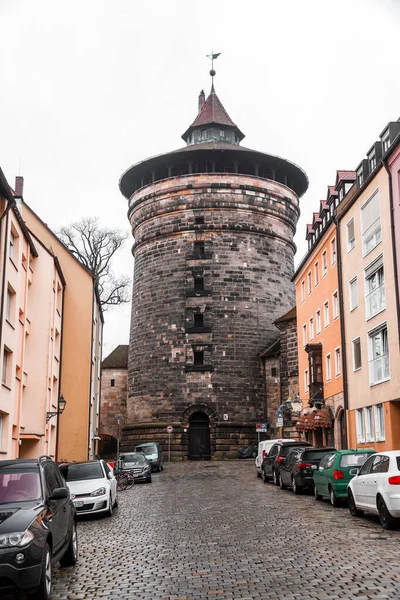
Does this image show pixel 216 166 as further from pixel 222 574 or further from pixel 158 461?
pixel 222 574

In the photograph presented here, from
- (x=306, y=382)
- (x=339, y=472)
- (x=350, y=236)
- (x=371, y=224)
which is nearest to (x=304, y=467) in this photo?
(x=339, y=472)

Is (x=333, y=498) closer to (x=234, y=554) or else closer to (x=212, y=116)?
(x=234, y=554)

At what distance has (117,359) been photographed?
205ft

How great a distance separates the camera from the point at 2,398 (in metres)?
22.2

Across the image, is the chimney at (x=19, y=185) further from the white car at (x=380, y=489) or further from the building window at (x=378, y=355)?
the white car at (x=380, y=489)

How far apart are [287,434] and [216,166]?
19256 mm

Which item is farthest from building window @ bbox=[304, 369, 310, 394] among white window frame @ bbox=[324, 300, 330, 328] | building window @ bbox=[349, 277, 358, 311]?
building window @ bbox=[349, 277, 358, 311]

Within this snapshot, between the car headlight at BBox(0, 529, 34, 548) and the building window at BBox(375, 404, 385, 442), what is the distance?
19680mm

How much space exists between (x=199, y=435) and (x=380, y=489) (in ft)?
115

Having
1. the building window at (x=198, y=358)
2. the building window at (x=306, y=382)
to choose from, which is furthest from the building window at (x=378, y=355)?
the building window at (x=198, y=358)

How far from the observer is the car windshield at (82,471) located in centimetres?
1816

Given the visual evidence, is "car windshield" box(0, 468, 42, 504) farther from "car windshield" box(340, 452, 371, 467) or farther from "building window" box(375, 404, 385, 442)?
"building window" box(375, 404, 385, 442)

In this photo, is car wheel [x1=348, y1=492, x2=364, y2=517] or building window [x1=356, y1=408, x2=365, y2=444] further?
building window [x1=356, y1=408, x2=365, y2=444]

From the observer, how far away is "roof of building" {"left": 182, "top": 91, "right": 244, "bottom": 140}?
5806 cm
